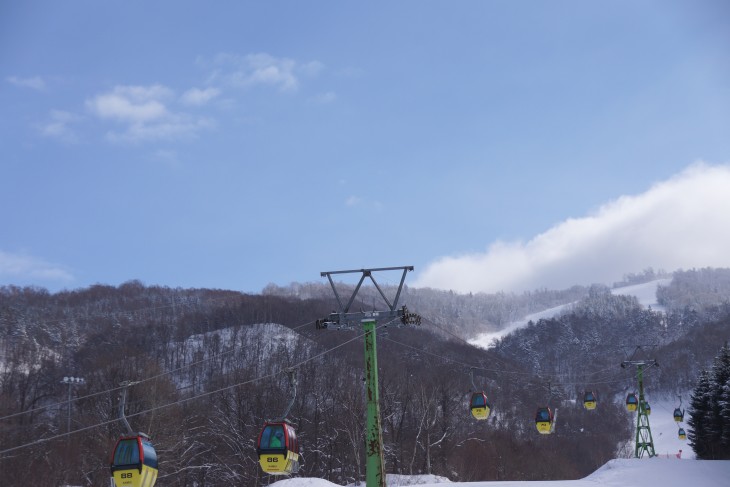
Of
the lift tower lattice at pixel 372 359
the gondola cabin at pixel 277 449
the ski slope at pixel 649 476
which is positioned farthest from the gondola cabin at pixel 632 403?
the gondola cabin at pixel 277 449

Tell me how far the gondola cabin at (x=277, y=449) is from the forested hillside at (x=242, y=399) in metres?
5.20

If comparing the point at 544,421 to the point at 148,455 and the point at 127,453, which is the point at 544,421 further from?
the point at 127,453

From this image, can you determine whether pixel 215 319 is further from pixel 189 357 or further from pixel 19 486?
pixel 19 486

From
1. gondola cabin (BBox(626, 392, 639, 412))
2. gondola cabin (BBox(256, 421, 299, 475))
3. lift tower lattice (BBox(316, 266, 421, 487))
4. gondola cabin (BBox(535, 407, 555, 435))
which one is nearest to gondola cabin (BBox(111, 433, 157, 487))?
gondola cabin (BBox(256, 421, 299, 475))

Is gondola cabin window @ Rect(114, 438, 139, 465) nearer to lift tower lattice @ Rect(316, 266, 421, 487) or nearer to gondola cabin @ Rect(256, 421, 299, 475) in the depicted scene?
gondola cabin @ Rect(256, 421, 299, 475)

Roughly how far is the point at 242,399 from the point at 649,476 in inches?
1907

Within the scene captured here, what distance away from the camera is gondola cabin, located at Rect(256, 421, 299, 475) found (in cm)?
2105

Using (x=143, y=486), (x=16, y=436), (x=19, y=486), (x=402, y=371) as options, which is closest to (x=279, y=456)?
(x=143, y=486)

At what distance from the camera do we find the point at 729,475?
129 ft

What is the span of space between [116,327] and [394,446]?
121 meters

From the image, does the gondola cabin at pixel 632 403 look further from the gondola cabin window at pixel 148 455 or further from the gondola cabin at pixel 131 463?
the gondola cabin at pixel 131 463

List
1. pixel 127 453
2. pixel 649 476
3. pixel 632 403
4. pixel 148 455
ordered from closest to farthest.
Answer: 1. pixel 127 453
2. pixel 148 455
3. pixel 649 476
4. pixel 632 403

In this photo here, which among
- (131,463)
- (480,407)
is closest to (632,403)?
(480,407)

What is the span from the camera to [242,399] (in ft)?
252
